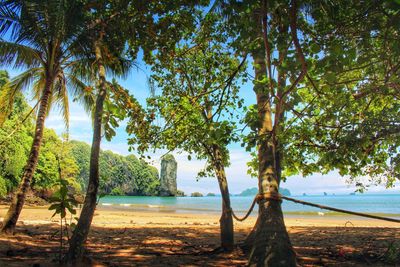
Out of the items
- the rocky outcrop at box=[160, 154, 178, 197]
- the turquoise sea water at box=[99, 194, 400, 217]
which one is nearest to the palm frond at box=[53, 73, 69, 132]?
the turquoise sea water at box=[99, 194, 400, 217]

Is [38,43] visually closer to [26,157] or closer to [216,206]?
[26,157]

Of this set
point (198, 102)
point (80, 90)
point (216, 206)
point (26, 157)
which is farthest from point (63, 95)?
point (216, 206)

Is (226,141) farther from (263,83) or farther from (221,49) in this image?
(221,49)

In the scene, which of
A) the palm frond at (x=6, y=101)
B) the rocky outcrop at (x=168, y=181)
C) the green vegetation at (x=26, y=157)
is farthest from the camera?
the rocky outcrop at (x=168, y=181)

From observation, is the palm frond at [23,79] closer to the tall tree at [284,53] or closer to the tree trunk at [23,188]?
the tree trunk at [23,188]

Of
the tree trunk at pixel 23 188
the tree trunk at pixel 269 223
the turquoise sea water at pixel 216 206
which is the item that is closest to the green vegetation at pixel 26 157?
the tree trunk at pixel 23 188

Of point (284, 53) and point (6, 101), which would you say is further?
point (6, 101)

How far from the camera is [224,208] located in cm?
686

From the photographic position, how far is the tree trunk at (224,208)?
22.1ft

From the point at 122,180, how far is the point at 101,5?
113m

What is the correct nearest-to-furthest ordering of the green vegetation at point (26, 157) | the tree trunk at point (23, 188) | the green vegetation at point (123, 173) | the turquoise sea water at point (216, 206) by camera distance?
1. the tree trunk at point (23, 188)
2. the green vegetation at point (26, 157)
3. the turquoise sea water at point (216, 206)
4. the green vegetation at point (123, 173)

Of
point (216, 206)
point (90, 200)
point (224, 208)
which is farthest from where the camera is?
point (216, 206)

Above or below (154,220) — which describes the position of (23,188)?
above

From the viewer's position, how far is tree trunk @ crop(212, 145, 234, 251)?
6730 millimetres
